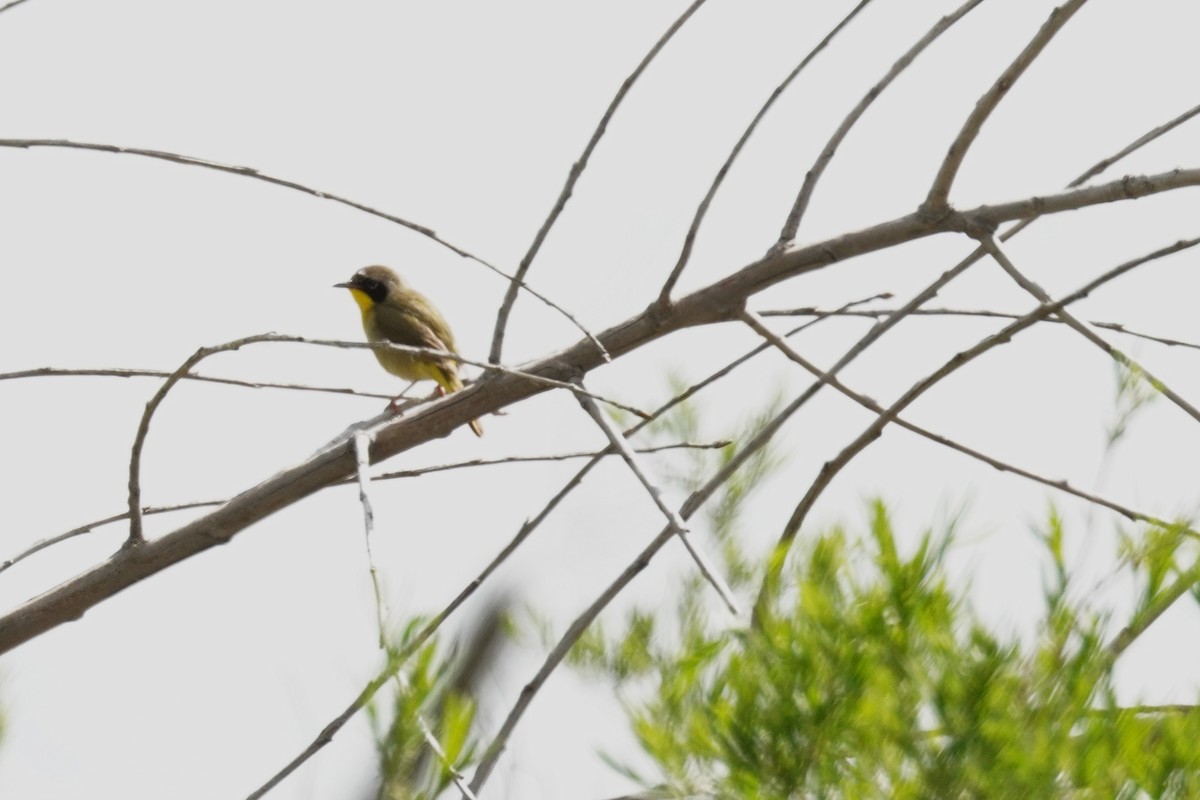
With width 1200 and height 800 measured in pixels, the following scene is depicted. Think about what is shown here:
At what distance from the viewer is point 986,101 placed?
2.72 meters

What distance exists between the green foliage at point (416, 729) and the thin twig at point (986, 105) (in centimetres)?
175

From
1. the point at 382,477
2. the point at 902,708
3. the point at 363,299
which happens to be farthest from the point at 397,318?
the point at 902,708

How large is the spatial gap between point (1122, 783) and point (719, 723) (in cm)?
32

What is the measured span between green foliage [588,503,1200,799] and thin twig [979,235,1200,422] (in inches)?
31.8

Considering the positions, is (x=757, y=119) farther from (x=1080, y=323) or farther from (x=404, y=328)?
(x=404, y=328)

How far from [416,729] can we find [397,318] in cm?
650

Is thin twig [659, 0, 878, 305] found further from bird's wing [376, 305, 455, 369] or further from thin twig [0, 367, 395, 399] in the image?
bird's wing [376, 305, 455, 369]

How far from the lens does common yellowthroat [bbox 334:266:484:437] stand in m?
6.96

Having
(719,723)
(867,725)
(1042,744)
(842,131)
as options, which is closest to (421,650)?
(719,723)

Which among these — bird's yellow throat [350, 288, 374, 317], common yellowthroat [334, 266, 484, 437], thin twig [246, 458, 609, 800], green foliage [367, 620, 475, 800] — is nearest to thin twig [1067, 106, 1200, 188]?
thin twig [246, 458, 609, 800]

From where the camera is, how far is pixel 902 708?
128cm

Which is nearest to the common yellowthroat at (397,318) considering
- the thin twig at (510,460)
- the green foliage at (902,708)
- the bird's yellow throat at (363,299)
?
the bird's yellow throat at (363,299)

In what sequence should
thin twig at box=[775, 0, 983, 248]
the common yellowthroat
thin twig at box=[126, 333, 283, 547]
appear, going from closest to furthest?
thin twig at box=[126, 333, 283, 547], thin twig at box=[775, 0, 983, 248], the common yellowthroat

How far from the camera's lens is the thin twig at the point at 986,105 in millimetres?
2584
